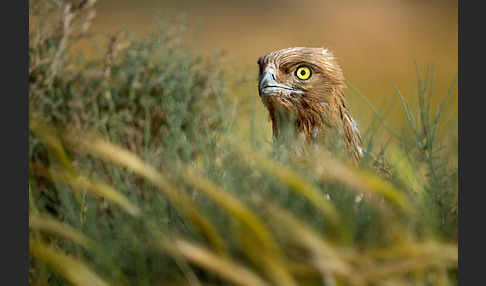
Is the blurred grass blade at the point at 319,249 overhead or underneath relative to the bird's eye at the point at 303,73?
underneath

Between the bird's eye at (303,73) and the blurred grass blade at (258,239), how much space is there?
1.24m

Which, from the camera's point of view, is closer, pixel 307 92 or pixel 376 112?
pixel 376 112

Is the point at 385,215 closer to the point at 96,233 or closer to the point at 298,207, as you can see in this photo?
the point at 298,207

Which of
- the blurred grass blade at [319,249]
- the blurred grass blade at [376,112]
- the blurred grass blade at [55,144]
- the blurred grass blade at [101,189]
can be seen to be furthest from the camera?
the blurred grass blade at [376,112]

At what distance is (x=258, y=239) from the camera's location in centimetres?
148

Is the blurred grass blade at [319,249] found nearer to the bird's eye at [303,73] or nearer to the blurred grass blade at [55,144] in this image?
the blurred grass blade at [55,144]

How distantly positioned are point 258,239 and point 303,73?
1.29m

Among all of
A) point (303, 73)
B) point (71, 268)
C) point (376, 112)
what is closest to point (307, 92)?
point (303, 73)

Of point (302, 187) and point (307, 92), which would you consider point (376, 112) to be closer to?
point (302, 187)

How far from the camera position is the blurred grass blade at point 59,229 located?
5.42ft

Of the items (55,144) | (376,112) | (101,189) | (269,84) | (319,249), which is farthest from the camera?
(269,84)

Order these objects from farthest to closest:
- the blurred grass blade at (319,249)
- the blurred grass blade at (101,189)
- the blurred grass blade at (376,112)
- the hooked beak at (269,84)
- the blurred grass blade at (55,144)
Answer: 1. the hooked beak at (269,84)
2. the blurred grass blade at (376,112)
3. the blurred grass blade at (55,144)
4. the blurred grass blade at (101,189)
5. the blurred grass blade at (319,249)

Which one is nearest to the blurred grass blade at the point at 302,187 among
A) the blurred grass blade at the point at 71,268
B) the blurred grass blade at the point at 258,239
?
the blurred grass blade at the point at 258,239

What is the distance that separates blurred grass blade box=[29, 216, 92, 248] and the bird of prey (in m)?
1.10
